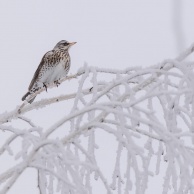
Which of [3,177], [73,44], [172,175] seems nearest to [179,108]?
[172,175]

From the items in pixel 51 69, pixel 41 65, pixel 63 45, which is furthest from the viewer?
pixel 63 45

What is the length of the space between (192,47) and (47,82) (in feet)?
18.8

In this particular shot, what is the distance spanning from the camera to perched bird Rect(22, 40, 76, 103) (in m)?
9.94

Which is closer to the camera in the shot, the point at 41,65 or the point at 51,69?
the point at 51,69

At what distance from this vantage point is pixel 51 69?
10.1 m

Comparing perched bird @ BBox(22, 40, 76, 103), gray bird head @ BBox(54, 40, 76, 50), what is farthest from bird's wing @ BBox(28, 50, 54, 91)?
gray bird head @ BBox(54, 40, 76, 50)

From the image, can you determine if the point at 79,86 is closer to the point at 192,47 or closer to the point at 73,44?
the point at 192,47

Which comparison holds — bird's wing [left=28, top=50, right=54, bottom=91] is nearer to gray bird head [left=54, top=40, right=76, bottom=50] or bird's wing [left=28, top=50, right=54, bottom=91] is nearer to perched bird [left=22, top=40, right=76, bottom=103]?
perched bird [left=22, top=40, right=76, bottom=103]

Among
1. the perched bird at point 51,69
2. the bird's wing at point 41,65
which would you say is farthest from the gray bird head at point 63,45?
the bird's wing at point 41,65

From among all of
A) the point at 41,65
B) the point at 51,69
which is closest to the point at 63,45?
the point at 41,65

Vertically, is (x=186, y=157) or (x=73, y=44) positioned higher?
(x=73, y=44)

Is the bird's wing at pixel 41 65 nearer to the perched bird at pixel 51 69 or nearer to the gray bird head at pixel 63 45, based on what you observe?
the perched bird at pixel 51 69

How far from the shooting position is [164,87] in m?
4.31

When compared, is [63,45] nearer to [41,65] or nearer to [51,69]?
[41,65]
